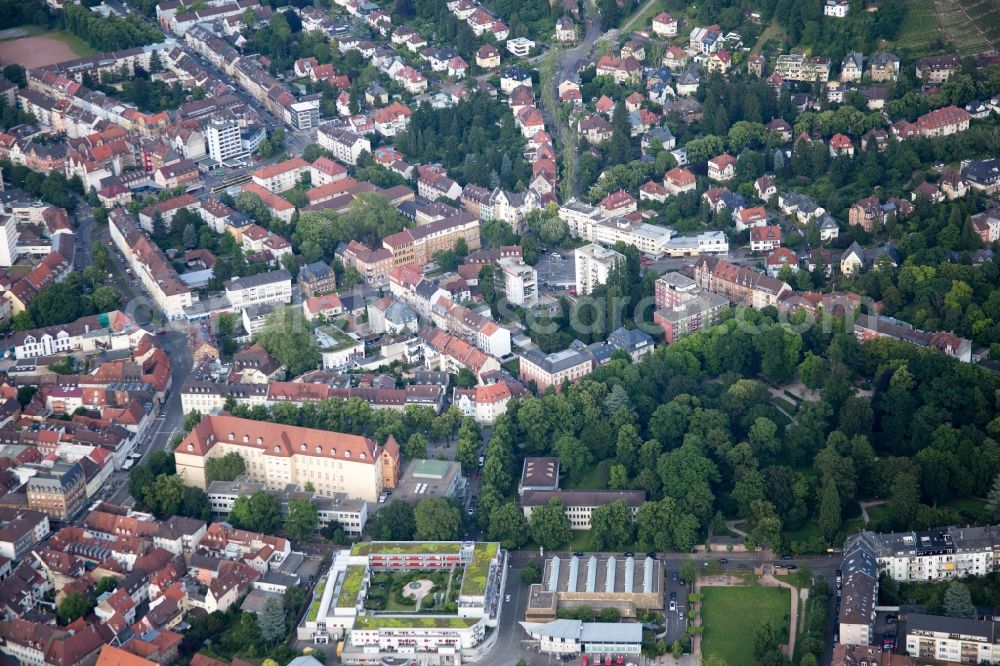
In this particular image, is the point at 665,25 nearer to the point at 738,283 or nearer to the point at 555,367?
the point at 738,283

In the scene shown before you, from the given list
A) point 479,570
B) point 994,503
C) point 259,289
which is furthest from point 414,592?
point 259,289

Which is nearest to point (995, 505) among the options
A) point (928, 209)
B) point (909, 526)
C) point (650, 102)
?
point (909, 526)

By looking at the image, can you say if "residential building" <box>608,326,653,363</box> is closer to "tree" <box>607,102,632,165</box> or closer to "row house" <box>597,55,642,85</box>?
"tree" <box>607,102,632,165</box>

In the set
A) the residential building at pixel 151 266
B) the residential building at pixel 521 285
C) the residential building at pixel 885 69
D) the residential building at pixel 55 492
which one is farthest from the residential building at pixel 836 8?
the residential building at pixel 55 492

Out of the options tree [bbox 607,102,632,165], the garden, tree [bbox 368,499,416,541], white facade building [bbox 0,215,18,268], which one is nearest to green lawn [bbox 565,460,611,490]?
tree [bbox 368,499,416,541]

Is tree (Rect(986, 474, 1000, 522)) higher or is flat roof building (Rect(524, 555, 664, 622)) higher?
tree (Rect(986, 474, 1000, 522))

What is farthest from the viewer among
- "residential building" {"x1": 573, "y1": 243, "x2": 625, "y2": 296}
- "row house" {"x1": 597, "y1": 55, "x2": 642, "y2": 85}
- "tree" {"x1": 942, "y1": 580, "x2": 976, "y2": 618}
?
"row house" {"x1": 597, "y1": 55, "x2": 642, "y2": 85}
